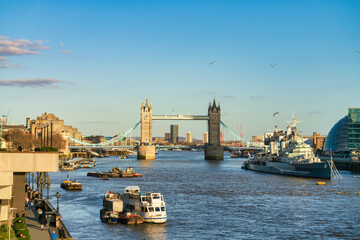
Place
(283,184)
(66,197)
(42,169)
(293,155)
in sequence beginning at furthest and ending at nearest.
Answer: (293,155) < (283,184) < (66,197) < (42,169)

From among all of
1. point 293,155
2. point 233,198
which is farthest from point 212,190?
point 293,155

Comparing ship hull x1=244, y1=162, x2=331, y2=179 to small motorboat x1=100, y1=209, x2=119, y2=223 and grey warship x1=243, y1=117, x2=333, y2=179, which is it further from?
small motorboat x1=100, y1=209, x2=119, y2=223

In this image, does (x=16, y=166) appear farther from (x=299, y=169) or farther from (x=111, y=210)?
(x=299, y=169)

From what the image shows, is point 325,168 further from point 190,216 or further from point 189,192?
point 190,216

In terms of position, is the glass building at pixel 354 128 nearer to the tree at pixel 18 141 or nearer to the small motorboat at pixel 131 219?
the tree at pixel 18 141

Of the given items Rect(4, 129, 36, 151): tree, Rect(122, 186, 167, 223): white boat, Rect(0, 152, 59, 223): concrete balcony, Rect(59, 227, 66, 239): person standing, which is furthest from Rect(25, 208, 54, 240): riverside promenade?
Rect(4, 129, 36, 151): tree

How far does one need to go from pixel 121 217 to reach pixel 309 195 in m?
33.7

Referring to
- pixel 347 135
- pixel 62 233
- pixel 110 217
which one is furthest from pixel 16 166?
pixel 347 135

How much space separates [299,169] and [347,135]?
68.8 metres

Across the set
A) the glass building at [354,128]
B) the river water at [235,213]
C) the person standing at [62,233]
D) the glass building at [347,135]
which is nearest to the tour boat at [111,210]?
the river water at [235,213]

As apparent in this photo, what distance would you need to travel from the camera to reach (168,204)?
61.0m

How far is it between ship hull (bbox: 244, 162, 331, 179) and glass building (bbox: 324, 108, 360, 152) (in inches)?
1644

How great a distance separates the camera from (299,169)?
4309 inches

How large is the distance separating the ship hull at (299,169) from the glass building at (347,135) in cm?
4176
